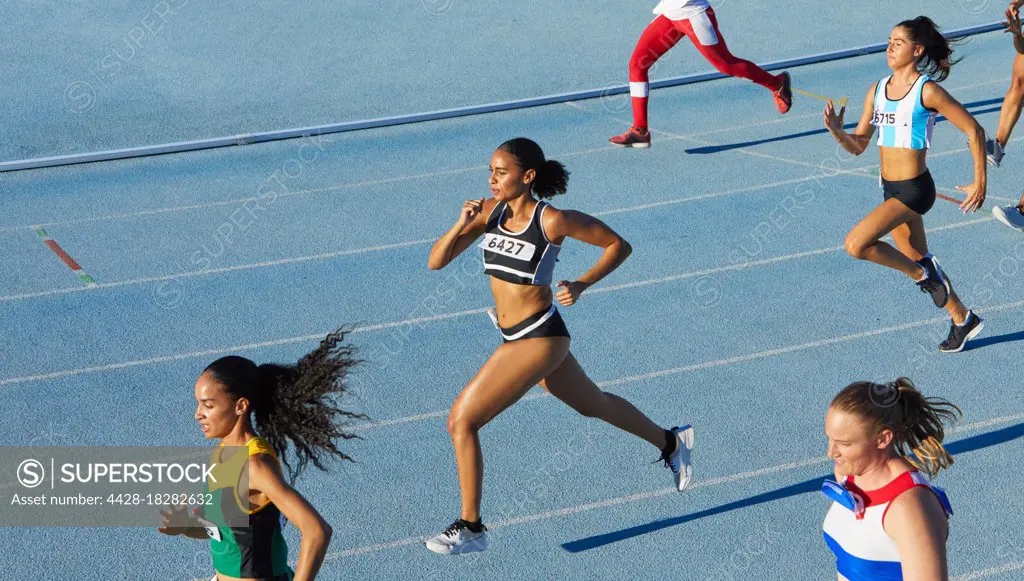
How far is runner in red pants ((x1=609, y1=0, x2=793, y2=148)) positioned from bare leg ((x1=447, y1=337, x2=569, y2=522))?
5547 mm

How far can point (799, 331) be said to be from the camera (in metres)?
7.46

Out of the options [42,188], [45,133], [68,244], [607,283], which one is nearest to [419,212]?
[607,283]

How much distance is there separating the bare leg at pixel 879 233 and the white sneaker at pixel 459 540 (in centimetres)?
306

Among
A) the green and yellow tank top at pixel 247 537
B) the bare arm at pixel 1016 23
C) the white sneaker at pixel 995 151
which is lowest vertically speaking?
the white sneaker at pixel 995 151

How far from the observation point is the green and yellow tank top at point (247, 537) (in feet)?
12.3

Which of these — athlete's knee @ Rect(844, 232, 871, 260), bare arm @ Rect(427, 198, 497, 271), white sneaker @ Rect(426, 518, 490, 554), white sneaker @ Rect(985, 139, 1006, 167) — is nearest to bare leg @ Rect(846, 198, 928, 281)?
athlete's knee @ Rect(844, 232, 871, 260)

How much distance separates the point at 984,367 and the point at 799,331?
116 centimetres

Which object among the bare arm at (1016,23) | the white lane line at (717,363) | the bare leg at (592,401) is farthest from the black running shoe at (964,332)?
the bare leg at (592,401)

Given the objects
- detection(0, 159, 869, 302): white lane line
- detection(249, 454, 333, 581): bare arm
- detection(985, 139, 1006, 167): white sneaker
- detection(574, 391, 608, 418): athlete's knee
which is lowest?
detection(0, 159, 869, 302): white lane line

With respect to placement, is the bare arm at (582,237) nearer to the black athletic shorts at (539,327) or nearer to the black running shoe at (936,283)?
the black athletic shorts at (539,327)

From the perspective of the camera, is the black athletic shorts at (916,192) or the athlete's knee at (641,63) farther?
the athlete's knee at (641,63)

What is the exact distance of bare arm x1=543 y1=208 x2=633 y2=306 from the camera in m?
5.20

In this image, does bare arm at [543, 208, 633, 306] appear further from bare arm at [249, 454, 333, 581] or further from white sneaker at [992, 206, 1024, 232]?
white sneaker at [992, 206, 1024, 232]

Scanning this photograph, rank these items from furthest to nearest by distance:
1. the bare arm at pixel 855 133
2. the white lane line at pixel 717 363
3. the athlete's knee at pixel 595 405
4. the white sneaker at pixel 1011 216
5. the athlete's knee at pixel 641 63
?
1. the athlete's knee at pixel 641 63
2. the white sneaker at pixel 1011 216
3. the white lane line at pixel 717 363
4. the bare arm at pixel 855 133
5. the athlete's knee at pixel 595 405
